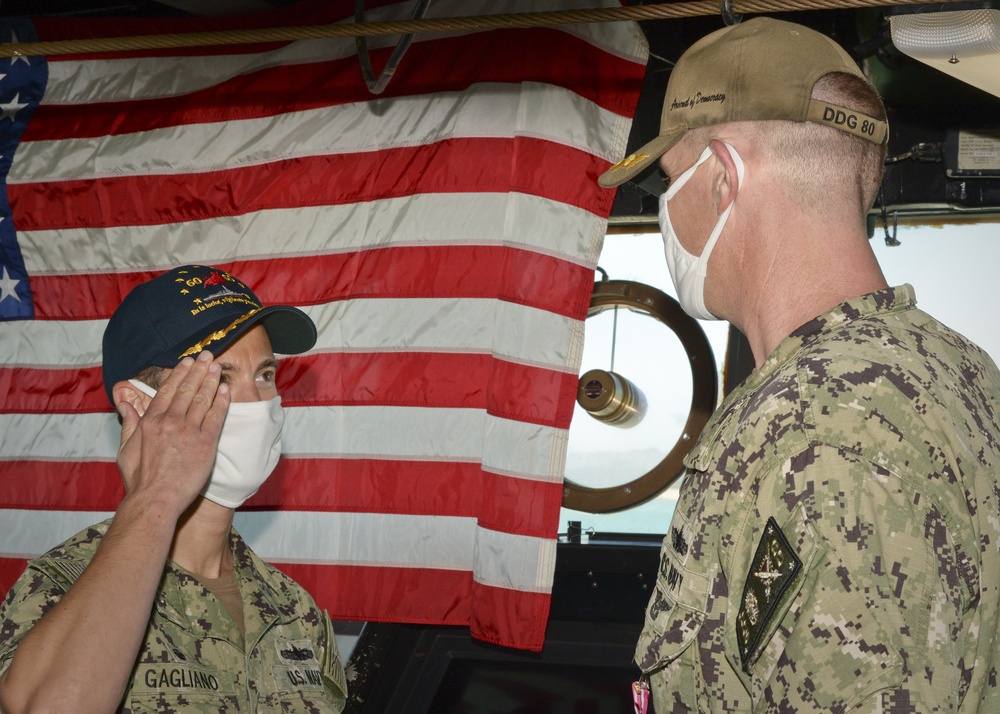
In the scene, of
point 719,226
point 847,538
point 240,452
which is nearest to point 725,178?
point 719,226

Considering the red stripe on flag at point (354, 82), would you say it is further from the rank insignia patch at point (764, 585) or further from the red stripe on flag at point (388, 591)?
the rank insignia patch at point (764, 585)

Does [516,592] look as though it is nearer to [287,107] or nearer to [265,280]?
[265,280]

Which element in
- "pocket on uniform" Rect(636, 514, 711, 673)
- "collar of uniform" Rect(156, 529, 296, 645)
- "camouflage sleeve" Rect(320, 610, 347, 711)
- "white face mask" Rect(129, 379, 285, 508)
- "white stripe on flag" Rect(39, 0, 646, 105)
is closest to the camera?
"pocket on uniform" Rect(636, 514, 711, 673)

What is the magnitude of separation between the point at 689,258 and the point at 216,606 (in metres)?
0.91

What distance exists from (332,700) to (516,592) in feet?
2.31

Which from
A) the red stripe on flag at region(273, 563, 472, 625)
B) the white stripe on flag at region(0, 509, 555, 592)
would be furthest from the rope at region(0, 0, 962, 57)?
the red stripe on flag at region(273, 563, 472, 625)

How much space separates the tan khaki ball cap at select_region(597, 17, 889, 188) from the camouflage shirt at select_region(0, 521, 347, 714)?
0.96m

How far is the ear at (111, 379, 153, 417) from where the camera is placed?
1.50 meters

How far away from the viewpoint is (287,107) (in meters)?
2.64

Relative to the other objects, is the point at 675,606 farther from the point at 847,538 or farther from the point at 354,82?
the point at 354,82

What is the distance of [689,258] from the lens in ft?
3.54

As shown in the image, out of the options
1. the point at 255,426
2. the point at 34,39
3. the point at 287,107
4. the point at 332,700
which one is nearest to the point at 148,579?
the point at 255,426

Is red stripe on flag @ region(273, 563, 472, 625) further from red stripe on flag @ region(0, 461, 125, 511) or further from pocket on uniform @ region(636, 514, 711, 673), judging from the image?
pocket on uniform @ region(636, 514, 711, 673)

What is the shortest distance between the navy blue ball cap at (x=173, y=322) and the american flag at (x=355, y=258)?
0.85 metres
